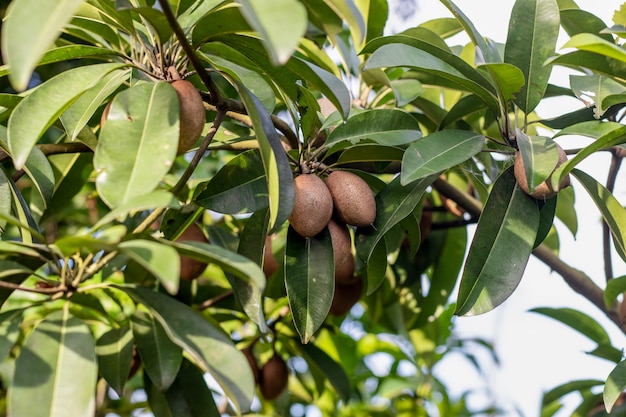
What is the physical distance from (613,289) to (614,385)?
344 millimetres

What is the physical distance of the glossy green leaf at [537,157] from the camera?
944 mm

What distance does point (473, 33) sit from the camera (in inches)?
44.0

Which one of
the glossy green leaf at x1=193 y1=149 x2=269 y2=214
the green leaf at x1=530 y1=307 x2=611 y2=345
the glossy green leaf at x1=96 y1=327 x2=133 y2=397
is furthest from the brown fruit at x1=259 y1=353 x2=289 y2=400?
the glossy green leaf at x1=193 y1=149 x2=269 y2=214

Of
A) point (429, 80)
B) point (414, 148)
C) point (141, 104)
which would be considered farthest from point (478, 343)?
point (141, 104)

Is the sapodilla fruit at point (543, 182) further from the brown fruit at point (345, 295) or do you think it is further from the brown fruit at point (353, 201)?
the brown fruit at point (345, 295)

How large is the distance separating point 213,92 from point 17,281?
1.14 ft

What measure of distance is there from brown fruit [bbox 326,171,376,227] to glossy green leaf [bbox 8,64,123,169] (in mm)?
322

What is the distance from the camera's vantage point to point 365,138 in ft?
3.56

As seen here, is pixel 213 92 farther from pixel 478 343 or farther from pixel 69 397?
pixel 478 343

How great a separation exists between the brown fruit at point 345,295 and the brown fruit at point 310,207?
49cm

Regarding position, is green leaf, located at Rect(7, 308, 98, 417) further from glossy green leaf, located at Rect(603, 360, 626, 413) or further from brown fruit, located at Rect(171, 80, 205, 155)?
glossy green leaf, located at Rect(603, 360, 626, 413)

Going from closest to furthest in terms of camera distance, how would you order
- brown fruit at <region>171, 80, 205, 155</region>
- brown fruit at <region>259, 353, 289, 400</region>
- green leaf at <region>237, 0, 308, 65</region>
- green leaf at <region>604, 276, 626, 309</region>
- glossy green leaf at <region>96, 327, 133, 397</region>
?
green leaf at <region>237, 0, 308, 65</region> < brown fruit at <region>171, 80, 205, 155</region> < glossy green leaf at <region>96, 327, 133, 397</region> < green leaf at <region>604, 276, 626, 309</region> < brown fruit at <region>259, 353, 289, 400</region>

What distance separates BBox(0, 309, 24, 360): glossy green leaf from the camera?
2.93 ft

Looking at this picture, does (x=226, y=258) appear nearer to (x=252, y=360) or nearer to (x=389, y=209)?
(x=389, y=209)
